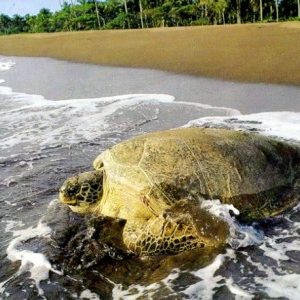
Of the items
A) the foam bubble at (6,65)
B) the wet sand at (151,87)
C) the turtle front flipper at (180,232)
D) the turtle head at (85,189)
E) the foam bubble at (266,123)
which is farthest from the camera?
the foam bubble at (6,65)

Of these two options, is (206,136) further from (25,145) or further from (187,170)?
(25,145)

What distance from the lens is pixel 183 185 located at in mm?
3609

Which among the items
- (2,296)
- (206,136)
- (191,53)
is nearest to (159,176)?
(206,136)

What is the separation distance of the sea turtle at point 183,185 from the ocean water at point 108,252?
5.2 inches

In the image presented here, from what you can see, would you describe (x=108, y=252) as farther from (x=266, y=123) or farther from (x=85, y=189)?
(x=266, y=123)

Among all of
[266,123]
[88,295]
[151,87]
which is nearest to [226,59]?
[151,87]

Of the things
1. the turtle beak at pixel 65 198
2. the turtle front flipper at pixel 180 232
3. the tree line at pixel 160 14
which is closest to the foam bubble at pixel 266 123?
the turtle front flipper at pixel 180 232

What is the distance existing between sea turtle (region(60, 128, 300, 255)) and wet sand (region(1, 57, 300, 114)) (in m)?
3.81

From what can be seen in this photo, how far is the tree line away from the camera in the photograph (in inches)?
1471

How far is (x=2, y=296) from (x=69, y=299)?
0.48 m

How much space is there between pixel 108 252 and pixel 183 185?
79cm

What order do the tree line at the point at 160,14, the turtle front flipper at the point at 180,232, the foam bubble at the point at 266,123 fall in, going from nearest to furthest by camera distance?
the turtle front flipper at the point at 180,232, the foam bubble at the point at 266,123, the tree line at the point at 160,14

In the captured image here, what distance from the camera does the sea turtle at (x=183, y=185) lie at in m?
3.52

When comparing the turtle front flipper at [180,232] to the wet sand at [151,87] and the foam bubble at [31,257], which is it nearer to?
the foam bubble at [31,257]
